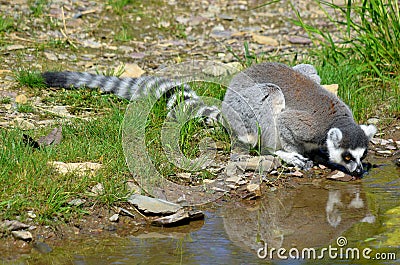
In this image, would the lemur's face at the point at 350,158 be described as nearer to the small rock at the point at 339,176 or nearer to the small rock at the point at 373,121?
the small rock at the point at 339,176

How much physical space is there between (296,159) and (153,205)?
1615 millimetres

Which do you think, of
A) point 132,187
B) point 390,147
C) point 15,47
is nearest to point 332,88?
point 390,147

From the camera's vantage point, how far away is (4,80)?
6.67 meters

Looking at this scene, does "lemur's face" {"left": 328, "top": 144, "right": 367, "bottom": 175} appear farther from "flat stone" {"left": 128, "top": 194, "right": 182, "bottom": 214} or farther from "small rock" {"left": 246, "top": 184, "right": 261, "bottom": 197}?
"flat stone" {"left": 128, "top": 194, "right": 182, "bottom": 214}

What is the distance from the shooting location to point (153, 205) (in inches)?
172

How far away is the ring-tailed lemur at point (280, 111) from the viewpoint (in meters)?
5.58

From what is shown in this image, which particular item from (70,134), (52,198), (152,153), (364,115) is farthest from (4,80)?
(364,115)

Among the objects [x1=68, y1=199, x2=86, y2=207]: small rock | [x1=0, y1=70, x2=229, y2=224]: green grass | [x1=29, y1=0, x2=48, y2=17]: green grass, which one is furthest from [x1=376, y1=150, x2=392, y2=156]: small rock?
[x1=29, y1=0, x2=48, y2=17]: green grass

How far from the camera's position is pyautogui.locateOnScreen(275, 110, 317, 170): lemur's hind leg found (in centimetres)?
560

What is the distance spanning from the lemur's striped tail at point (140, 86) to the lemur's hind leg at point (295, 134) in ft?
1.78

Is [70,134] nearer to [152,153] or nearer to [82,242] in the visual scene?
[152,153]

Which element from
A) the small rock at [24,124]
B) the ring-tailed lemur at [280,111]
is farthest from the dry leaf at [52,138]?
the ring-tailed lemur at [280,111]

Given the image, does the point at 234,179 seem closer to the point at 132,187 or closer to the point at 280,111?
the point at 132,187

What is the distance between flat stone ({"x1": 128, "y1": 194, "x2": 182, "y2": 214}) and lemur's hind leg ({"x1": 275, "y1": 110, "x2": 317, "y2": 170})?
1452mm
